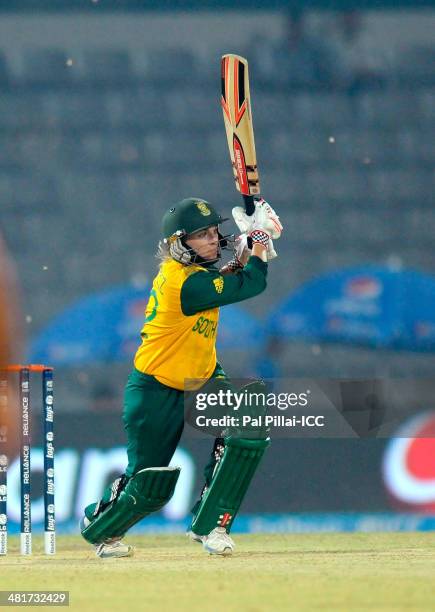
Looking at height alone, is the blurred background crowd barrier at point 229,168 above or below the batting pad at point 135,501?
above

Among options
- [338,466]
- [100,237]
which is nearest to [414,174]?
[100,237]

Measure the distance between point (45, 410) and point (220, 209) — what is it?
3900 mm

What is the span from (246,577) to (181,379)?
984 millimetres

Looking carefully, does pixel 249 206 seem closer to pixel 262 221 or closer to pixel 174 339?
pixel 262 221

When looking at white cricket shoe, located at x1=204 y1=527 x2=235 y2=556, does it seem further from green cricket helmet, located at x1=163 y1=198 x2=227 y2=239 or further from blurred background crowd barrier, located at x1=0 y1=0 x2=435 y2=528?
blurred background crowd barrier, located at x1=0 y1=0 x2=435 y2=528

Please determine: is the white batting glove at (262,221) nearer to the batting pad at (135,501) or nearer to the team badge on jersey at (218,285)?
the team badge on jersey at (218,285)

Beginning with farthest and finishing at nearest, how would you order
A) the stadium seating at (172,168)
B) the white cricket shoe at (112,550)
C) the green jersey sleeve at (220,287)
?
the stadium seating at (172,168)
the white cricket shoe at (112,550)
the green jersey sleeve at (220,287)

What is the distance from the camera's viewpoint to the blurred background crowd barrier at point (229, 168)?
807 cm

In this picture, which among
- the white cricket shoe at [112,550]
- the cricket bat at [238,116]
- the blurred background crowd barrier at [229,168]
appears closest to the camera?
the white cricket shoe at [112,550]

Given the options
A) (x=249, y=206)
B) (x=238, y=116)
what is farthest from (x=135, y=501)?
(x=238, y=116)

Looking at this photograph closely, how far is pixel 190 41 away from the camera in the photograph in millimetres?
9070

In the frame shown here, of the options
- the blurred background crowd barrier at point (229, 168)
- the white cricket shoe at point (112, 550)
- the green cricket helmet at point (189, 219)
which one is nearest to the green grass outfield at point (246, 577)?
the white cricket shoe at point (112, 550)

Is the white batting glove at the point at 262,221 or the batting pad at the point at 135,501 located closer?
the batting pad at the point at 135,501

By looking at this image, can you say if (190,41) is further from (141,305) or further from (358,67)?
(141,305)
